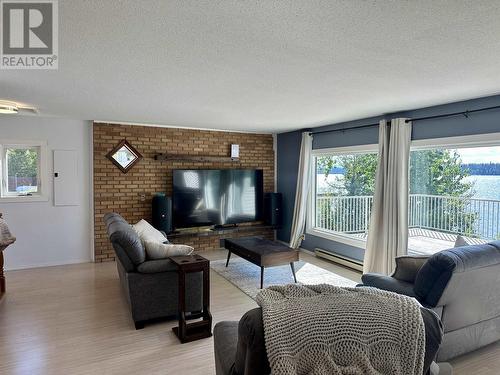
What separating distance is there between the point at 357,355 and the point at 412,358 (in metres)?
0.25

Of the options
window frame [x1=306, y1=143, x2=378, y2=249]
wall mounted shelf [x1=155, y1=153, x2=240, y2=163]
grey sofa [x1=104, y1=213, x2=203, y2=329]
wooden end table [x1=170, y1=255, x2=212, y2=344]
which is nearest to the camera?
wooden end table [x1=170, y1=255, x2=212, y2=344]

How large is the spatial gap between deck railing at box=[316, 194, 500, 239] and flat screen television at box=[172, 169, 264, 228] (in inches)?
63.6

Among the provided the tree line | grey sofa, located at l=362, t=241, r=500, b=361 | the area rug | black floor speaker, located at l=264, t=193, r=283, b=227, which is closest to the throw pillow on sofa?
the area rug

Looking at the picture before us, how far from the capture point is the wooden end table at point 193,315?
9.70 feet

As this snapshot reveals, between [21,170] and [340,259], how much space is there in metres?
5.07

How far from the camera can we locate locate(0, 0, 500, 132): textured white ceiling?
1.67m

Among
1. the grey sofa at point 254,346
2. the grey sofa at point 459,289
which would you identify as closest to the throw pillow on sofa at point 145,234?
the grey sofa at point 254,346

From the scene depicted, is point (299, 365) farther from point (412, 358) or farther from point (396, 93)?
point (396, 93)

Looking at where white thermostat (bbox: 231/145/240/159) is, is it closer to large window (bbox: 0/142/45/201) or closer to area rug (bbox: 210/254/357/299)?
area rug (bbox: 210/254/357/299)

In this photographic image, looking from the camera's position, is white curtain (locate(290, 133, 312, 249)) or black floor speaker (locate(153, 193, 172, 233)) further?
white curtain (locate(290, 133, 312, 249))

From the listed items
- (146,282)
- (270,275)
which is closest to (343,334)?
(146,282)

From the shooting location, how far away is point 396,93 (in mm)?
3369

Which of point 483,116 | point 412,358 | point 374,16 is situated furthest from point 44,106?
point 483,116

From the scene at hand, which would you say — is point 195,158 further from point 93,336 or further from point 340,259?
point 93,336
